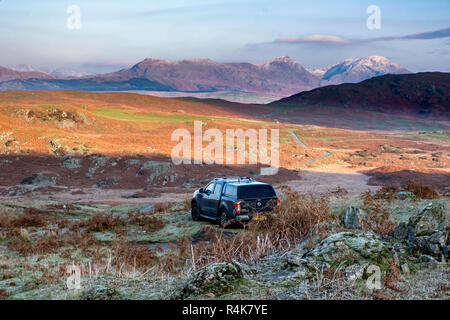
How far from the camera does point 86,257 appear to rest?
12469 millimetres

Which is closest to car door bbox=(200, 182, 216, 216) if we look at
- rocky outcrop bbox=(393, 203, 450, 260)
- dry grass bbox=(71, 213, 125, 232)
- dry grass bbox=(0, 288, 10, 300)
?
dry grass bbox=(71, 213, 125, 232)

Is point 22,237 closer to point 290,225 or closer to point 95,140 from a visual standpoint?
point 290,225

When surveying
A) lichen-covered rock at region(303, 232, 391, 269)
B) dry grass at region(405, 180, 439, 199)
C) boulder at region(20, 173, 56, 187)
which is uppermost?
lichen-covered rock at region(303, 232, 391, 269)

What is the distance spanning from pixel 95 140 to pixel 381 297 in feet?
152

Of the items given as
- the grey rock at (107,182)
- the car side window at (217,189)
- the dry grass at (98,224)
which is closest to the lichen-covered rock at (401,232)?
the car side window at (217,189)

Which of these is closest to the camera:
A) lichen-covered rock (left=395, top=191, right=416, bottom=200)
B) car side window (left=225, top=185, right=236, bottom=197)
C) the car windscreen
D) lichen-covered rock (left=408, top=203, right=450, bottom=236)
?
lichen-covered rock (left=408, top=203, right=450, bottom=236)

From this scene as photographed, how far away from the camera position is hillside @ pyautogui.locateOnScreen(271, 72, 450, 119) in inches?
5591

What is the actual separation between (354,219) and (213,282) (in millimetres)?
5973

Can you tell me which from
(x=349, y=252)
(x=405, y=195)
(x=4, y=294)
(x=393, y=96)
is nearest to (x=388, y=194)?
(x=405, y=195)

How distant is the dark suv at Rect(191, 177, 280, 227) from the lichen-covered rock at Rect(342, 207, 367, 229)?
3.45 m

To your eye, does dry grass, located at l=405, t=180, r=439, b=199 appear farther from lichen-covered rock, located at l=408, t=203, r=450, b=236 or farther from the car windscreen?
lichen-covered rock, located at l=408, t=203, r=450, b=236

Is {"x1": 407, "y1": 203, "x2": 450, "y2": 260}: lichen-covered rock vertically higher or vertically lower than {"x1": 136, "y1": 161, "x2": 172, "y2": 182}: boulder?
higher

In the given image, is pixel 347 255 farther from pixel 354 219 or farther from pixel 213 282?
pixel 354 219
